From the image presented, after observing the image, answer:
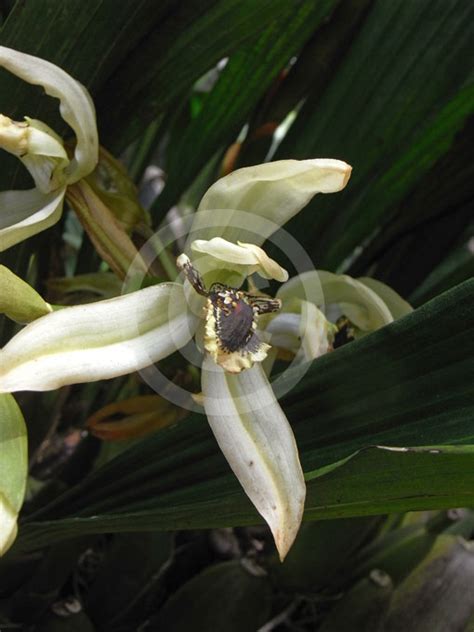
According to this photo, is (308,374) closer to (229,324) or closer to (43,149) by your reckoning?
(229,324)

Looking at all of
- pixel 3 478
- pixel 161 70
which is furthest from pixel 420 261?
pixel 3 478

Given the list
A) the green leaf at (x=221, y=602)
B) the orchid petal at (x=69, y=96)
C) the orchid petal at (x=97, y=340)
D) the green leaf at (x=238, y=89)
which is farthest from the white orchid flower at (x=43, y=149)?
the green leaf at (x=221, y=602)

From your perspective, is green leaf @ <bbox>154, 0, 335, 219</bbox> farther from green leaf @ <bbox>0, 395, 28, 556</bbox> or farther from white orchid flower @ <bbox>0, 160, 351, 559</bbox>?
green leaf @ <bbox>0, 395, 28, 556</bbox>

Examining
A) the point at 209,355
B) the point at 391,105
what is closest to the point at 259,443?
the point at 209,355

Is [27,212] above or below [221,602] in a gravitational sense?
above

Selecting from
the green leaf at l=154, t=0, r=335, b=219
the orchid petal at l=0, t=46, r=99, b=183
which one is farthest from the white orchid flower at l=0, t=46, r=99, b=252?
the green leaf at l=154, t=0, r=335, b=219
